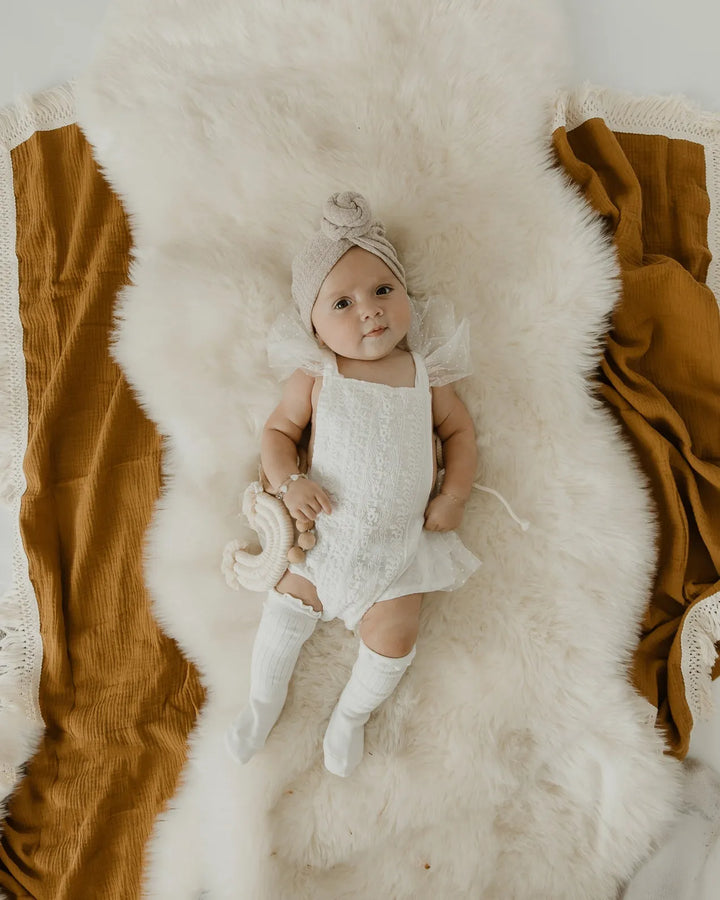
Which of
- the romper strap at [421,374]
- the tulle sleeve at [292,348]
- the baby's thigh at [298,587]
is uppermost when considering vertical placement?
the tulle sleeve at [292,348]

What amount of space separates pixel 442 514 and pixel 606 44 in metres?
1.27

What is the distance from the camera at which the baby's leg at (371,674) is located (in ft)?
4.42

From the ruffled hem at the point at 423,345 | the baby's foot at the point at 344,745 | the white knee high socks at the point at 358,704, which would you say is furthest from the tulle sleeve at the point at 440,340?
the baby's foot at the point at 344,745

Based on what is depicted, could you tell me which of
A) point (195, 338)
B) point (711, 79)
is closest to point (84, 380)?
point (195, 338)

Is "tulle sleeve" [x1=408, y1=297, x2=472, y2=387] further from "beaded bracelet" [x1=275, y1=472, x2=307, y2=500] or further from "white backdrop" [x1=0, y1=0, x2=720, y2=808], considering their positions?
"white backdrop" [x1=0, y1=0, x2=720, y2=808]

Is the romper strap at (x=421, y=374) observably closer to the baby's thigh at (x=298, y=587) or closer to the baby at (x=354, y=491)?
the baby at (x=354, y=491)

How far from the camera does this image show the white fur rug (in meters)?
1.36

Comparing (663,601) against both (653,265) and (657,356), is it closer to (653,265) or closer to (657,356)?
(657,356)

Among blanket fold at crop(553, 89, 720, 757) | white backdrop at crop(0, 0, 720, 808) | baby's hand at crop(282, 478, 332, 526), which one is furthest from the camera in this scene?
white backdrop at crop(0, 0, 720, 808)

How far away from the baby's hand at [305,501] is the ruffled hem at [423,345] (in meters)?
0.23

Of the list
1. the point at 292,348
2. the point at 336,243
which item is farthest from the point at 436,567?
the point at 336,243

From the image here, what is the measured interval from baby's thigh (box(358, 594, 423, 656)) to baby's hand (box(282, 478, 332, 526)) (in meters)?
0.22

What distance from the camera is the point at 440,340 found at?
4.82 ft

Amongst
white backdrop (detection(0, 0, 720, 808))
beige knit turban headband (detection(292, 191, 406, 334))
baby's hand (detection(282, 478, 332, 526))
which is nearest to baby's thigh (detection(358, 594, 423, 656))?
baby's hand (detection(282, 478, 332, 526))
